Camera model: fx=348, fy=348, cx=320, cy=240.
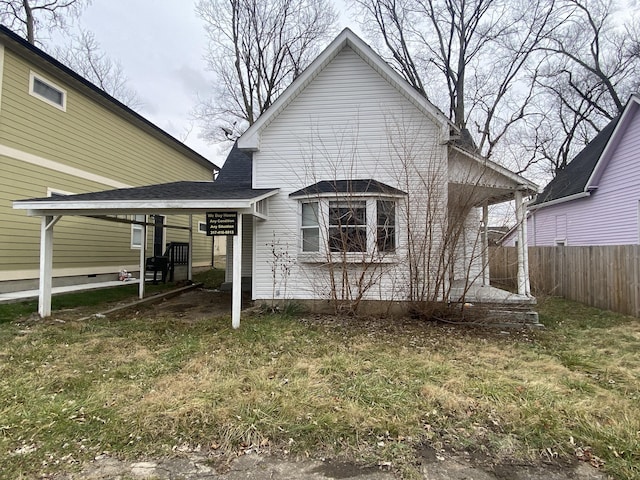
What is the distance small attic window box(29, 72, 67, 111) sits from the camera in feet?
31.6

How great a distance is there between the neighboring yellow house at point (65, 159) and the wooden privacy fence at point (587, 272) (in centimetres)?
1217

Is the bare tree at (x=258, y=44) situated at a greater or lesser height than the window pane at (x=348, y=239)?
greater

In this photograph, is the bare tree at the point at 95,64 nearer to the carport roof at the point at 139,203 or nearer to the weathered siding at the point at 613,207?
the carport roof at the point at 139,203

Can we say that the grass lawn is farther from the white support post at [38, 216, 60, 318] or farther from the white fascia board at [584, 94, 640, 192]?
the white fascia board at [584, 94, 640, 192]

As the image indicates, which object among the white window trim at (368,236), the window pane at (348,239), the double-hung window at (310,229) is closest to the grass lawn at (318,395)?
the white window trim at (368,236)

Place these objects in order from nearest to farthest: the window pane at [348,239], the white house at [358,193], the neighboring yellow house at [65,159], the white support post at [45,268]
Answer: the white support post at [45,268] → the white house at [358,193] → the window pane at [348,239] → the neighboring yellow house at [65,159]

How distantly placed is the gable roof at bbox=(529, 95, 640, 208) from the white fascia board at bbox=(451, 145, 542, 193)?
1.97 meters

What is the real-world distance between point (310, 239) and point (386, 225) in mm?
1917

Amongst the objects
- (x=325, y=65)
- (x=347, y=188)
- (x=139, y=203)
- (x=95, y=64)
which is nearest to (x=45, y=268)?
(x=139, y=203)

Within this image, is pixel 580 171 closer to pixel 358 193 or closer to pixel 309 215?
pixel 358 193

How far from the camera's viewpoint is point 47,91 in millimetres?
10133

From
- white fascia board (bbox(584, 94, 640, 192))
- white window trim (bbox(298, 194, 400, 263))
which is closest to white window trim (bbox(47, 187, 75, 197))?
white window trim (bbox(298, 194, 400, 263))

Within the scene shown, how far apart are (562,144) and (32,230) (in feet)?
94.9

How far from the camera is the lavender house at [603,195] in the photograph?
34.9 feet
